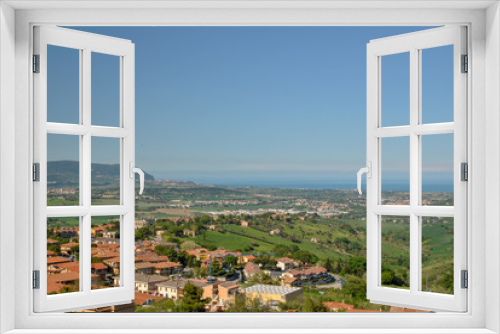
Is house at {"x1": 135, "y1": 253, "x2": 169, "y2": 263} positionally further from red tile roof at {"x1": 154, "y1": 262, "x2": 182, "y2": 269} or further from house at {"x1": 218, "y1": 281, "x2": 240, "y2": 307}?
house at {"x1": 218, "y1": 281, "x2": 240, "y2": 307}

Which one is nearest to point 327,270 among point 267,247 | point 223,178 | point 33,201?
point 267,247

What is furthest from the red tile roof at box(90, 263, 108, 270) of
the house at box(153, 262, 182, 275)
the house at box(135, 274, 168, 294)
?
the house at box(153, 262, 182, 275)

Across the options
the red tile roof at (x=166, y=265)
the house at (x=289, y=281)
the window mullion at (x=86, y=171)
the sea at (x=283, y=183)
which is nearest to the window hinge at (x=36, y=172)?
the window mullion at (x=86, y=171)

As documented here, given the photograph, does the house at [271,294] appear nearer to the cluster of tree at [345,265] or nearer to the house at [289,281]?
the house at [289,281]

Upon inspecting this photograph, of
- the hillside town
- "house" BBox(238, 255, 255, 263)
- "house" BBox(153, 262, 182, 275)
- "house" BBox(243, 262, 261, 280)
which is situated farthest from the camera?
"house" BBox(238, 255, 255, 263)

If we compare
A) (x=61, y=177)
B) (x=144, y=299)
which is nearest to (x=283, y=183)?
(x=144, y=299)

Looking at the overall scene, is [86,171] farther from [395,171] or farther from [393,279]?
[395,171]
